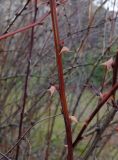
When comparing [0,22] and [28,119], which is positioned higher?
[0,22]

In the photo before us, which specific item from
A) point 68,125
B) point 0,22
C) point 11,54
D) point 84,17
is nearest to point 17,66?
point 11,54

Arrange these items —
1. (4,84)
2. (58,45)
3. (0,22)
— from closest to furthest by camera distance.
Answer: (58,45) < (0,22) < (4,84)

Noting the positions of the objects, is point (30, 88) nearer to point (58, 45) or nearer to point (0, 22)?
point (0, 22)

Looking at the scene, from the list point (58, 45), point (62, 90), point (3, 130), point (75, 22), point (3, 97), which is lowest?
point (3, 130)

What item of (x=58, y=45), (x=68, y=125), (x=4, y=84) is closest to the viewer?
(x=58, y=45)

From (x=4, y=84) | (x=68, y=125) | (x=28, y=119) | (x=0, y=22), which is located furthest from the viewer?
(x=4, y=84)

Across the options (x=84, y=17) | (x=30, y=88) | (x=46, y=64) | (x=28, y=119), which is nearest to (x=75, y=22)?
(x=84, y=17)

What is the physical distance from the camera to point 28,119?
379 cm

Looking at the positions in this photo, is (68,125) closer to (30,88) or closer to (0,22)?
(0,22)

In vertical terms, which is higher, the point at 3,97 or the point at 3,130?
the point at 3,97

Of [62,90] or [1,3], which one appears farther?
[1,3]

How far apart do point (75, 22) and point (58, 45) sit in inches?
130

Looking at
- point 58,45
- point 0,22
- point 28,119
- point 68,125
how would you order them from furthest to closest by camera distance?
1. point 0,22
2. point 28,119
3. point 68,125
4. point 58,45

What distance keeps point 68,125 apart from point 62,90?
0.14 metres
